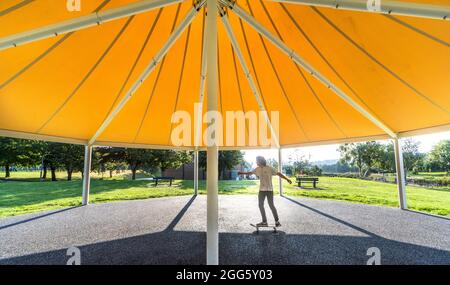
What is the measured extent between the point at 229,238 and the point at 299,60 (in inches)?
195

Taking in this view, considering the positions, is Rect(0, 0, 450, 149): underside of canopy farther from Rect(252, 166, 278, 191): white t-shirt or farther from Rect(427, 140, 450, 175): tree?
Rect(427, 140, 450, 175): tree

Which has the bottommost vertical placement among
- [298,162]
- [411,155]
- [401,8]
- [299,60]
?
[298,162]

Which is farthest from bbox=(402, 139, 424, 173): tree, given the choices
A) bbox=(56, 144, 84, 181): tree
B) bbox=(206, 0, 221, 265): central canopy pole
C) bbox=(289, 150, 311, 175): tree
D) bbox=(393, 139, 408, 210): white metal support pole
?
bbox=(56, 144, 84, 181): tree

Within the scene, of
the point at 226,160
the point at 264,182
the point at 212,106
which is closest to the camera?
the point at 212,106

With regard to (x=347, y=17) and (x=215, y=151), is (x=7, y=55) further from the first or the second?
(x=347, y=17)

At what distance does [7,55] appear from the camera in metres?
5.04

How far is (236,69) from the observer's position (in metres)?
7.72

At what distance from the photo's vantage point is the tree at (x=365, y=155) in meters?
39.7

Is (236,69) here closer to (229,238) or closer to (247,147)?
(229,238)

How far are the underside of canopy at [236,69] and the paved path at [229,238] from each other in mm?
3745

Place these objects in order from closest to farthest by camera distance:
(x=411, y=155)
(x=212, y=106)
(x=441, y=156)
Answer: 1. (x=212, y=106)
2. (x=411, y=155)
3. (x=441, y=156)

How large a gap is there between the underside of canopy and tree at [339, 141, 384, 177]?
35941 mm

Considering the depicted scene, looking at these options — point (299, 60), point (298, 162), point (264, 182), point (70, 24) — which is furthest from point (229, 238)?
point (298, 162)

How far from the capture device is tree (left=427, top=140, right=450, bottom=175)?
1669 inches
